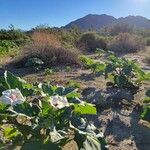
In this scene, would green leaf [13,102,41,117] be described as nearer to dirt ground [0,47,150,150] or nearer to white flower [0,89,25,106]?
white flower [0,89,25,106]

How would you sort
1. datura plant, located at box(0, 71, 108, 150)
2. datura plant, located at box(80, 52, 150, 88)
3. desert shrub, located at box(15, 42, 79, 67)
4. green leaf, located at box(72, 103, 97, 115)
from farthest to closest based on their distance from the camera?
desert shrub, located at box(15, 42, 79, 67), datura plant, located at box(80, 52, 150, 88), green leaf, located at box(72, 103, 97, 115), datura plant, located at box(0, 71, 108, 150)

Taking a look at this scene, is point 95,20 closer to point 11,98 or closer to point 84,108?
point 84,108

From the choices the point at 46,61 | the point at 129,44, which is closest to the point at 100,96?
the point at 46,61

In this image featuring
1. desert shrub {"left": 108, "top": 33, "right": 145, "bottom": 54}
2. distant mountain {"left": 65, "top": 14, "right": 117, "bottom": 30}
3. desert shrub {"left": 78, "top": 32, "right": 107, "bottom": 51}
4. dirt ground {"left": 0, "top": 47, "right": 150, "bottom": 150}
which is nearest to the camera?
dirt ground {"left": 0, "top": 47, "right": 150, "bottom": 150}

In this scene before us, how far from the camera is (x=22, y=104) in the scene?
3273mm

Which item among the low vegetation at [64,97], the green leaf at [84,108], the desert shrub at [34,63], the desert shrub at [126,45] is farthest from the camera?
the desert shrub at [126,45]

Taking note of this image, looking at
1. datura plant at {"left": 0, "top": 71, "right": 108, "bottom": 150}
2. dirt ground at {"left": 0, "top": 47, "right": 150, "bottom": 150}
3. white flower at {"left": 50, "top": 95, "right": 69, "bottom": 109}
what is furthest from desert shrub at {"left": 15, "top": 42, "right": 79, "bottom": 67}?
white flower at {"left": 50, "top": 95, "right": 69, "bottom": 109}

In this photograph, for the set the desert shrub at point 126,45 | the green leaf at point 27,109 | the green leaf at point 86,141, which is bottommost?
the desert shrub at point 126,45

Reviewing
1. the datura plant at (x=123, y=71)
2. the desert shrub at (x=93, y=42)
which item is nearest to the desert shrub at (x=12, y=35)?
the desert shrub at (x=93, y=42)

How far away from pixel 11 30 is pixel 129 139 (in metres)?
21.8

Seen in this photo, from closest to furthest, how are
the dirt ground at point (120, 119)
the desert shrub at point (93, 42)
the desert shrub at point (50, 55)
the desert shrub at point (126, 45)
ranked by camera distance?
the dirt ground at point (120, 119)
the desert shrub at point (50, 55)
the desert shrub at point (126, 45)
the desert shrub at point (93, 42)

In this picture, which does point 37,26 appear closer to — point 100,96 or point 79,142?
point 100,96

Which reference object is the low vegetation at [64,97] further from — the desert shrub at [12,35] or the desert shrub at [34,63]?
the desert shrub at [12,35]

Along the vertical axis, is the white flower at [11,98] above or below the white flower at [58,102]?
above
